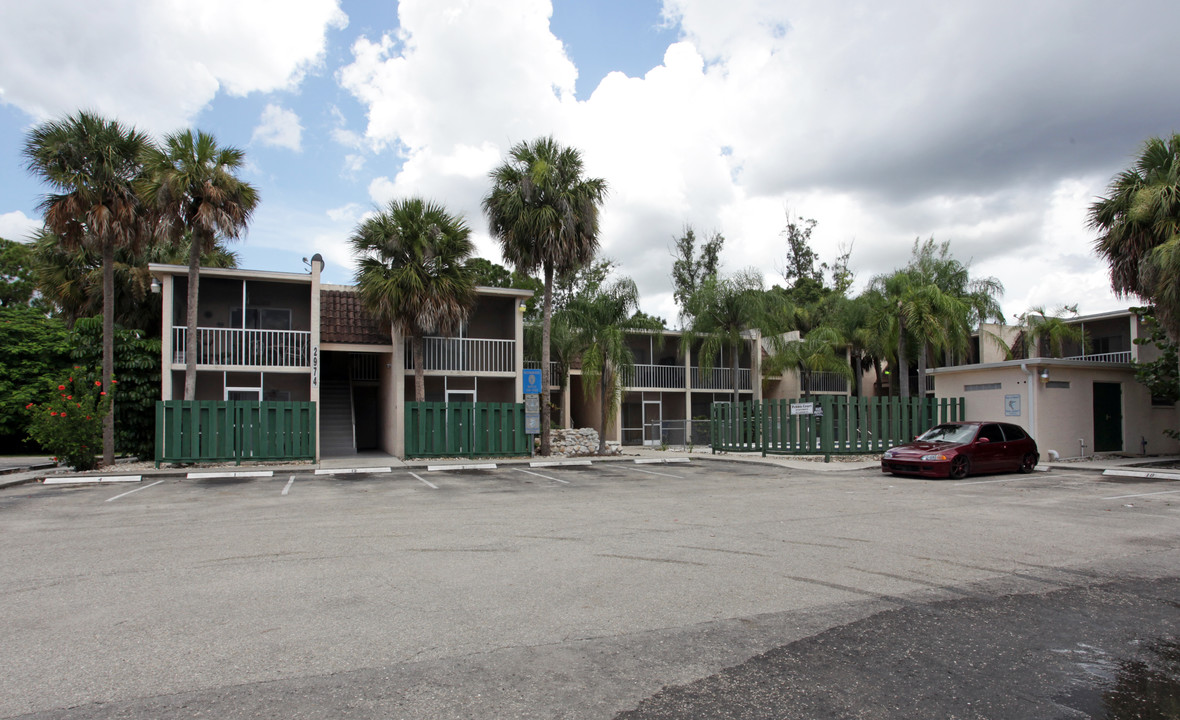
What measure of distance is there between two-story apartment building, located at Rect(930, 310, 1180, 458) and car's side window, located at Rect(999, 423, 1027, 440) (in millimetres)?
2917

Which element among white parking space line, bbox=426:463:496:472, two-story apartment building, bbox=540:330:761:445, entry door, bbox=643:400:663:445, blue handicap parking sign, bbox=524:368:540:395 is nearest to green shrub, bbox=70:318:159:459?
white parking space line, bbox=426:463:496:472

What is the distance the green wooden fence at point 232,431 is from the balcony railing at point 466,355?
4.42 m

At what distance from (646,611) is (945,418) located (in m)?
19.6

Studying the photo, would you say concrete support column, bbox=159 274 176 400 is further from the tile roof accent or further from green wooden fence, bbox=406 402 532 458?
green wooden fence, bbox=406 402 532 458

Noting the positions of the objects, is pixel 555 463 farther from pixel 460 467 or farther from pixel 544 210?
pixel 544 210

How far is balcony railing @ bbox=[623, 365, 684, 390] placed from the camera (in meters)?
32.0

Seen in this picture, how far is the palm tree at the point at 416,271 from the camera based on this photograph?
21.3m

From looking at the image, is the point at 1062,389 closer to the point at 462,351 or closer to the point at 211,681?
the point at 462,351

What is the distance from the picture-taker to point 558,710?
3.73m

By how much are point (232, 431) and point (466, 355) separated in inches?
302

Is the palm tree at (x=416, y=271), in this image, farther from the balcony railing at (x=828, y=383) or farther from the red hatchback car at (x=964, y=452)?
the balcony railing at (x=828, y=383)

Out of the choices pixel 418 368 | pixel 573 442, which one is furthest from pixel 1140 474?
pixel 418 368

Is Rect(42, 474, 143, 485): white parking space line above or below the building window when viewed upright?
below

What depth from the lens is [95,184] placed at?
18.3 m
